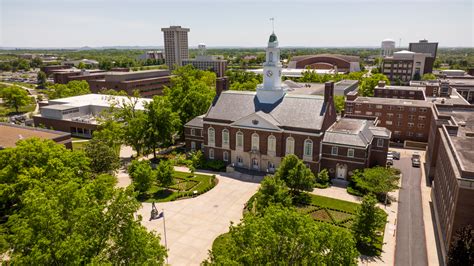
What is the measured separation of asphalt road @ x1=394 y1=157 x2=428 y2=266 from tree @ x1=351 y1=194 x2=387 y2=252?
3016mm

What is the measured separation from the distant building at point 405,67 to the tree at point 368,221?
12507 centimetres

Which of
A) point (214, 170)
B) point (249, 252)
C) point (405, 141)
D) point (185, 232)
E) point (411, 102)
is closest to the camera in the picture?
point (249, 252)

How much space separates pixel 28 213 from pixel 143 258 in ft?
27.6

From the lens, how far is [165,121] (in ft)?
197

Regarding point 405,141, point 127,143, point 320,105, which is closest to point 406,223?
point 320,105

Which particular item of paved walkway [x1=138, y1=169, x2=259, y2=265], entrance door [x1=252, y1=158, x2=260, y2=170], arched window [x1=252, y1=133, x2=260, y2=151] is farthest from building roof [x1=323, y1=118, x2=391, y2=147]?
paved walkway [x1=138, y1=169, x2=259, y2=265]

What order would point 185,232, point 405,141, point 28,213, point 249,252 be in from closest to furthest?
point 249,252 → point 28,213 → point 185,232 → point 405,141

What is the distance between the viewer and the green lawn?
45781 millimetres

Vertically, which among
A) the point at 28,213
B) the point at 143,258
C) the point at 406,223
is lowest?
the point at 406,223

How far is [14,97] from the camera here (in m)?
104

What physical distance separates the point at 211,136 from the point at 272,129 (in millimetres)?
11925

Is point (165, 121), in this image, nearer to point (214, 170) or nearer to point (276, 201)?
point (214, 170)

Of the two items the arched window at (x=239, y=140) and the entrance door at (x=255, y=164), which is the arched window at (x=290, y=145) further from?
the arched window at (x=239, y=140)

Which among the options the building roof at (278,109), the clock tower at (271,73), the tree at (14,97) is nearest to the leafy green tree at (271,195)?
the building roof at (278,109)
